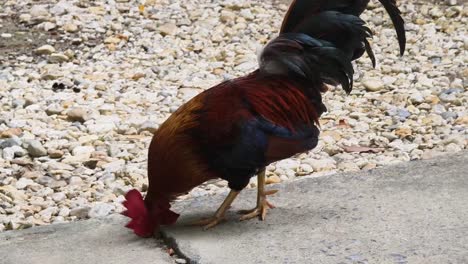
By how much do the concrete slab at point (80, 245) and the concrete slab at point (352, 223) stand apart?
0.15 metres

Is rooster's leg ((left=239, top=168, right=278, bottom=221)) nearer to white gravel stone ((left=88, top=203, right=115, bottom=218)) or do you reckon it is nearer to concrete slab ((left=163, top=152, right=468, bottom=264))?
concrete slab ((left=163, top=152, right=468, bottom=264))

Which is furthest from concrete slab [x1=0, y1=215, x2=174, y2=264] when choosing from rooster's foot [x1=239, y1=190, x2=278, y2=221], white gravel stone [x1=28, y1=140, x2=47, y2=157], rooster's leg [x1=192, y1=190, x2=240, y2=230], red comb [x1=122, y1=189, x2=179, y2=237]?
white gravel stone [x1=28, y1=140, x2=47, y2=157]

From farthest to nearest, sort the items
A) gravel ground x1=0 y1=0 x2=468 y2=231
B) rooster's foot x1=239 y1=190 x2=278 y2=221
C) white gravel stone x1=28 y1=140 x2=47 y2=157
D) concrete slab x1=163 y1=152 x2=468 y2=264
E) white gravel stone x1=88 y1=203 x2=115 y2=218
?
A: white gravel stone x1=28 y1=140 x2=47 y2=157, gravel ground x1=0 y1=0 x2=468 y2=231, white gravel stone x1=88 y1=203 x2=115 y2=218, rooster's foot x1=239 y1=190 x2=278 y2=221, concrete slab x1=163 y1=152 x2=468 y2=264

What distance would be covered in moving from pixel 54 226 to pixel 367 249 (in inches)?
56.9

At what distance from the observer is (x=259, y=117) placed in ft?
12.6

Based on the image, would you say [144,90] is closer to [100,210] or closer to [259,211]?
[100,210]

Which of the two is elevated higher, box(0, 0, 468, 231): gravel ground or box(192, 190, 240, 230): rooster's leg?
box(192, 190, 240, 230): rooster's leg

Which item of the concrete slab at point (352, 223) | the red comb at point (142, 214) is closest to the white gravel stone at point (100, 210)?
the concrete slab at point (352, 223)

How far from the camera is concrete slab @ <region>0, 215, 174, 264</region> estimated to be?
3.78 metres

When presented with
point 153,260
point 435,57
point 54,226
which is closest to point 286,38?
point 153,260

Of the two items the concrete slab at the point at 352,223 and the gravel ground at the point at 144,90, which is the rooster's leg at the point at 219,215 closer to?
the concrete slab at the point at 352,223

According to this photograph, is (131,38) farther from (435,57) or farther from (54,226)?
(54,226)

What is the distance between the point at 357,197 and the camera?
4234 mm

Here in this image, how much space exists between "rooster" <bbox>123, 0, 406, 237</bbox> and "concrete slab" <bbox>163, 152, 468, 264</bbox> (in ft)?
0.52
